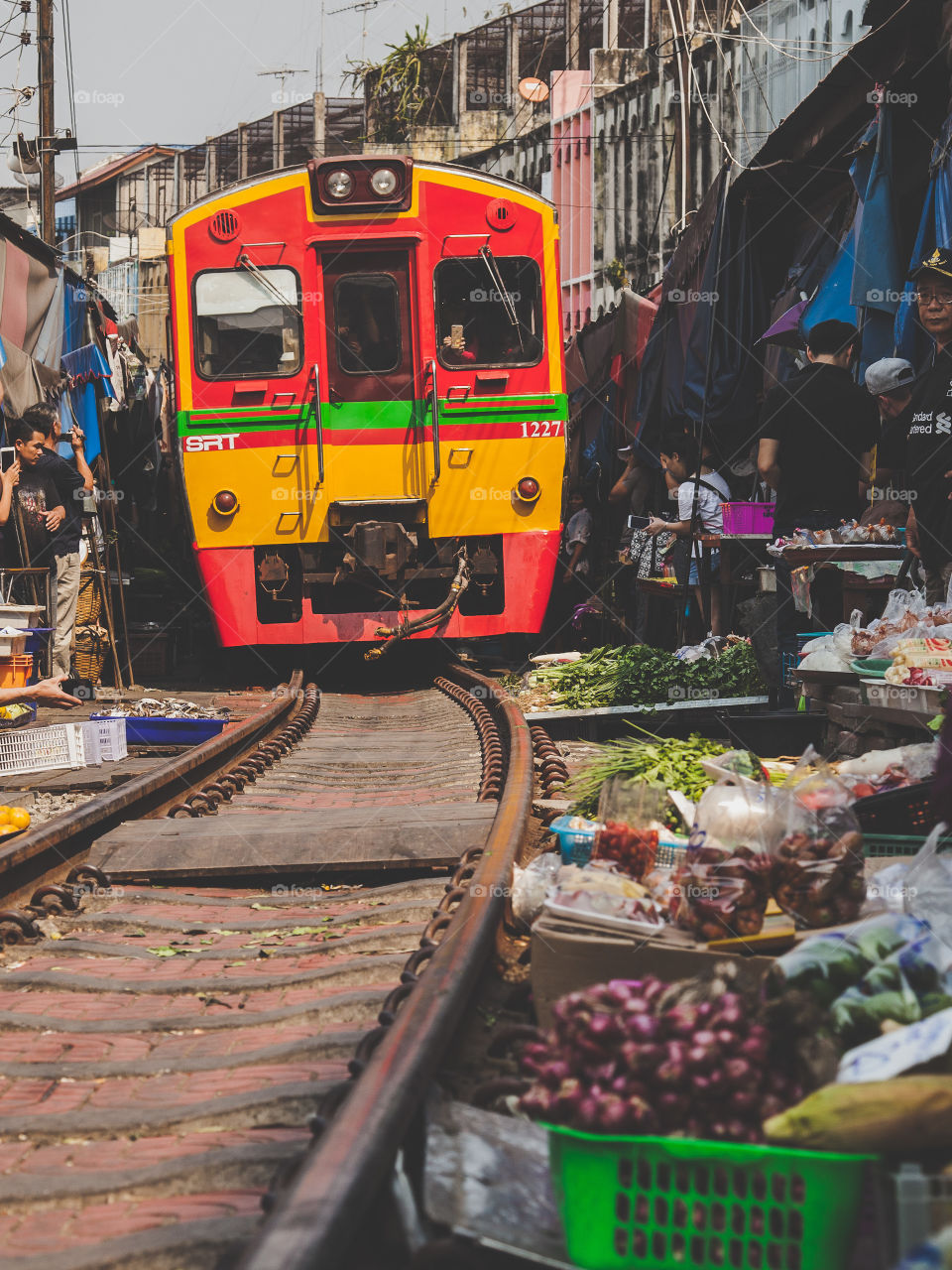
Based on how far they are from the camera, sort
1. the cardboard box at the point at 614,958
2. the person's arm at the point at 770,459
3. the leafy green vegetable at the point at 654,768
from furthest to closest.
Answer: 1. the person's arm at the point at 770,459
2. the leafy green vegetable at the point at 654,768
3. the cardboard box at the point at 614,958

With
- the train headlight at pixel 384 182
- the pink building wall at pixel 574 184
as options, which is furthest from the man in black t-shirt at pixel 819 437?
the pink building wall at pixel 574 184

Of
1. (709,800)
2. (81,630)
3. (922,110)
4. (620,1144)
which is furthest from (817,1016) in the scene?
(81,630)

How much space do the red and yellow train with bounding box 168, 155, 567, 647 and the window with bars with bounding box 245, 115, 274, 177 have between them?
29.4m

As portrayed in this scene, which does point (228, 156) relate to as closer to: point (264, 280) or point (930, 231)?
point (264, 280)

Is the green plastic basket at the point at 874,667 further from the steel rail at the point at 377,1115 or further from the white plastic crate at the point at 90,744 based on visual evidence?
the white plastic crate at the point at 90,744

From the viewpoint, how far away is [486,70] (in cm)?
3044

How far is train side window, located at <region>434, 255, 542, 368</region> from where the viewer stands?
9.99 meters

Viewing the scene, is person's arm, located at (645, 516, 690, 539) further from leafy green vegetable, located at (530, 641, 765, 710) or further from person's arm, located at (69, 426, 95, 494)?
person's arm, located at (69, 426, 95, 494)

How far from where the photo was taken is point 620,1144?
6.59 feet

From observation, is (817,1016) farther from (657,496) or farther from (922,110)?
(657,496)

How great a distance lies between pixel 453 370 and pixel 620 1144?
329 inches

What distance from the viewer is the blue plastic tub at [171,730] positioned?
777 cm

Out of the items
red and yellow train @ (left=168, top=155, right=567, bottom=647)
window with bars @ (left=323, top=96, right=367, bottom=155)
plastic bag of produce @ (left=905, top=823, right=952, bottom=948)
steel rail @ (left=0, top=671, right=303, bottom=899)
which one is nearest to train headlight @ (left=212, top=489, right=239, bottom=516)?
red and yellow train @ (left=168, top=155, right=567, bottom=647)

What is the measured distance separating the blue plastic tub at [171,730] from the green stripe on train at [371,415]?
2.70m
